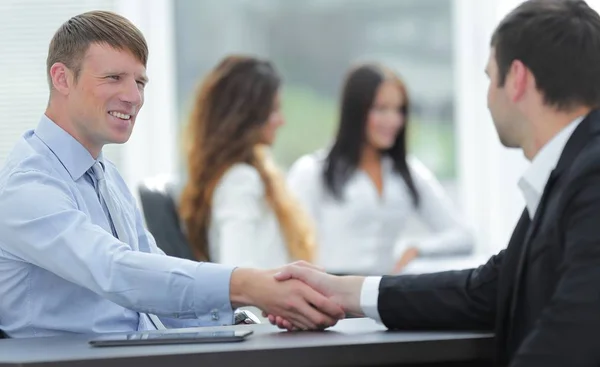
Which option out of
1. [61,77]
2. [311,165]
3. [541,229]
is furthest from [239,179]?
[541,229]

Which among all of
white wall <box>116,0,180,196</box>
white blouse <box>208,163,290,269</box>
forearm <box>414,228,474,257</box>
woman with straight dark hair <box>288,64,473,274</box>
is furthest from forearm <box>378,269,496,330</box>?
white wall <box>116,0,180,196</box>

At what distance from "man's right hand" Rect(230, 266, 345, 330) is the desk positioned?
104 millimetres

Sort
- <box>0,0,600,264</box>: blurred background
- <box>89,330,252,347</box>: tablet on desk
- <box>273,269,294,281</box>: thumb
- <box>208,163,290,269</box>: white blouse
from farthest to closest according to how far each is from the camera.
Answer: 1. <box>0,0,600,264</box>: blurred background
2. <box>208,163,290,269</box>: white blouse
3. <box>273,269,294,281</box>: thumb
4. <box>89,330,252,347</box>: tablet on desk

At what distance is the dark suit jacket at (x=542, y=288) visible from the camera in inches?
54.6

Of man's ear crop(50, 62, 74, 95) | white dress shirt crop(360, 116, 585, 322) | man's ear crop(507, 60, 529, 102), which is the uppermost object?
man's ear crop(50, 62, 74, 95)

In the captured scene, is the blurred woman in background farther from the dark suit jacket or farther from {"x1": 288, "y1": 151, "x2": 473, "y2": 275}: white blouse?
the dark suit jacket

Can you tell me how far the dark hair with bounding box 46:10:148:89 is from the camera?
1.99 meters

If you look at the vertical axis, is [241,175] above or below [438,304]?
above

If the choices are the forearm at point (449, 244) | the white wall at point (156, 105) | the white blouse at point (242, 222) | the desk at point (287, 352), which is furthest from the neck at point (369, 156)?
the desk at point (287, 352)

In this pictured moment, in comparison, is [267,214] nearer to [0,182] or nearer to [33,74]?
[33,74]

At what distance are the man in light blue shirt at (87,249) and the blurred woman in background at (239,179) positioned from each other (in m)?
1.50

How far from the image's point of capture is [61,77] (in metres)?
2.00

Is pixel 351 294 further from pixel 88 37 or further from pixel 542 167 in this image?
pixel 88 37

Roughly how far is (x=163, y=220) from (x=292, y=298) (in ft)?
4.16
